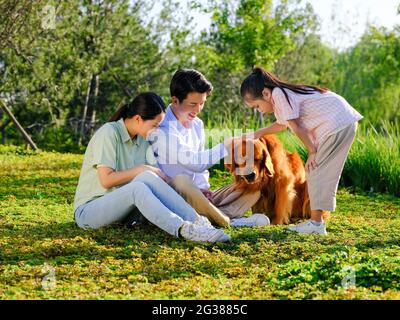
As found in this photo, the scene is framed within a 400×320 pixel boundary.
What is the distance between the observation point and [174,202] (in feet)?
17.4

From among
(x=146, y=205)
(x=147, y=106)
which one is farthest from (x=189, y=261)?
(x=147, y=106)

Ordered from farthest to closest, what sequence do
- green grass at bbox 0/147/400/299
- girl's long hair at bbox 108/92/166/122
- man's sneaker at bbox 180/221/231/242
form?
girl's long hair at bbox 108/92/166/122, man's sneaker at bbox 180/221/231/242, green grass at bbox 0/147/400/299

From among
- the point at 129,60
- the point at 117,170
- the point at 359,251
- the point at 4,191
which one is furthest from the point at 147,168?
the point at 129,60

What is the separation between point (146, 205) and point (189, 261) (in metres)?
0.68

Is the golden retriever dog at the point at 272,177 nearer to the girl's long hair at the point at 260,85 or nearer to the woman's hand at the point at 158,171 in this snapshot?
the girl's long hair at the point at 260,85

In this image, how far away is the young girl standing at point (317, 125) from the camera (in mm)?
5574

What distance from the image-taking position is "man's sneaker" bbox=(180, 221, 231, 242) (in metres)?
5.12

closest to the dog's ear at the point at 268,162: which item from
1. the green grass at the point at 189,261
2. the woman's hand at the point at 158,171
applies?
the green grass at the point at 189,261

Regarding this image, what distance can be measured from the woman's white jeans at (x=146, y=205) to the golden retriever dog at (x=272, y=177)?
86 cm

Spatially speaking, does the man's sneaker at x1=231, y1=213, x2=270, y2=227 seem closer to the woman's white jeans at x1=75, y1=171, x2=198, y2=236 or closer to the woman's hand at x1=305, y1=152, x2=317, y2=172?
the woman's hand at x1=305, y1=152, x2=317, y2=172

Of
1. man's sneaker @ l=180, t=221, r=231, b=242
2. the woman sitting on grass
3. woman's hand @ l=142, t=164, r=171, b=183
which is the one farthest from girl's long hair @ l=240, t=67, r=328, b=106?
man's sneaker @ l=180, t=221, r=231, b=242
